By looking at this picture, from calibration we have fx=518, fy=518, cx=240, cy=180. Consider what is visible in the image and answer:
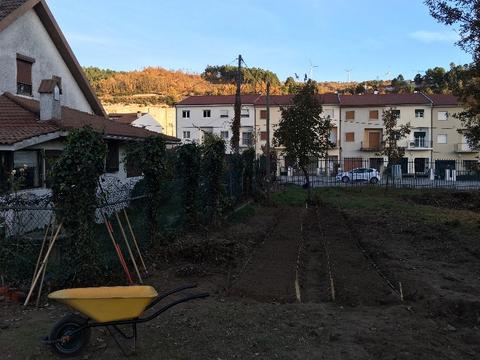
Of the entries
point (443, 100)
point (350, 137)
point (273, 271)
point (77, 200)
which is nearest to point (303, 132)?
point (273, 271)

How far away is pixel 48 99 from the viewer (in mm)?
15250

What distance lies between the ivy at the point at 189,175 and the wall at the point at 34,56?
8.45 meters

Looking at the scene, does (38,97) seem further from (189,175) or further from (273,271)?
(273,271)

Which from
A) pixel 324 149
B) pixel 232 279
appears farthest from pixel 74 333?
pixel 324 149

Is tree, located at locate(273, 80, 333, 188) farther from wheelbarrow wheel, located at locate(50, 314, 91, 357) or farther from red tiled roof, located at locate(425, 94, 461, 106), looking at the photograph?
red tiled roof, located at locate(425, 94, 461, 106)

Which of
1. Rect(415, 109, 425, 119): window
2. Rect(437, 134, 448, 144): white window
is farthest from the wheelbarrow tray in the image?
Rect(437, 134, 448, 144): white window

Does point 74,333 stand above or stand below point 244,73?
below

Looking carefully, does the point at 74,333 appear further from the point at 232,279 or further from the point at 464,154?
the point at 464,154

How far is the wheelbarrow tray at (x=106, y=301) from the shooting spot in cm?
498

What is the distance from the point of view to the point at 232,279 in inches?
338

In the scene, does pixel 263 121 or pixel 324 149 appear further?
pixel 263 121

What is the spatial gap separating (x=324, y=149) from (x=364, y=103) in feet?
142

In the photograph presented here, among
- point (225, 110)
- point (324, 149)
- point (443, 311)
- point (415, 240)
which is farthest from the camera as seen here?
point (225, 110)

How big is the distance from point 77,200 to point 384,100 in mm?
64756
